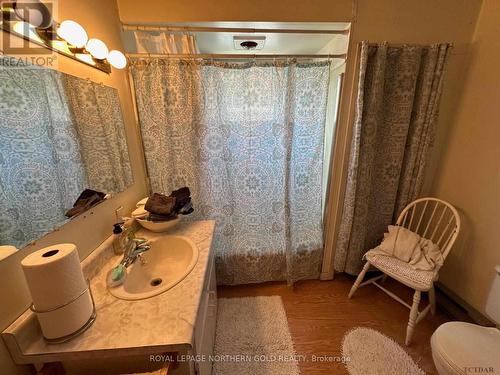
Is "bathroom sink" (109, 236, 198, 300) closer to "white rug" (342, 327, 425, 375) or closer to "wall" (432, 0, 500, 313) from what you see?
"white rug" (342, 327, 425, 375)

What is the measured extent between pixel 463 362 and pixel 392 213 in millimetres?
989

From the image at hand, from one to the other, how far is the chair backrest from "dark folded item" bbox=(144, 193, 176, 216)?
1.68 m

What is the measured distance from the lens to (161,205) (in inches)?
50.4

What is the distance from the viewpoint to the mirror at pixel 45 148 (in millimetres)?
643

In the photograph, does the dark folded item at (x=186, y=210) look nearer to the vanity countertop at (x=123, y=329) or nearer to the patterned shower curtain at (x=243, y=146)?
the patterned shower curtain at (x=243, y=146)

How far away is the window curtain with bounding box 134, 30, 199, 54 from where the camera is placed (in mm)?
1389

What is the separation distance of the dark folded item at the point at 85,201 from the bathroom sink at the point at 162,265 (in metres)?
0.34

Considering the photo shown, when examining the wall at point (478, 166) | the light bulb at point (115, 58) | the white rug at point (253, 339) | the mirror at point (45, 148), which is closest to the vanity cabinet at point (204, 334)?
the white rug at point (253, 339)

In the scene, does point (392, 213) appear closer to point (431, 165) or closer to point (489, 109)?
point (431, 165)

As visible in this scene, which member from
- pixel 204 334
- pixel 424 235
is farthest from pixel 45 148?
pixel 424 235

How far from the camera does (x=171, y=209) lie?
1.28 m

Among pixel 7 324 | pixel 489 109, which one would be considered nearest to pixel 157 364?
pixel 7 324

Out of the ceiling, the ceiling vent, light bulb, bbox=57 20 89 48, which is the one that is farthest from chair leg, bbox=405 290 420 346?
light bulb, bbox=57 20 89 48

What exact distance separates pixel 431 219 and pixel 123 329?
210 cm
